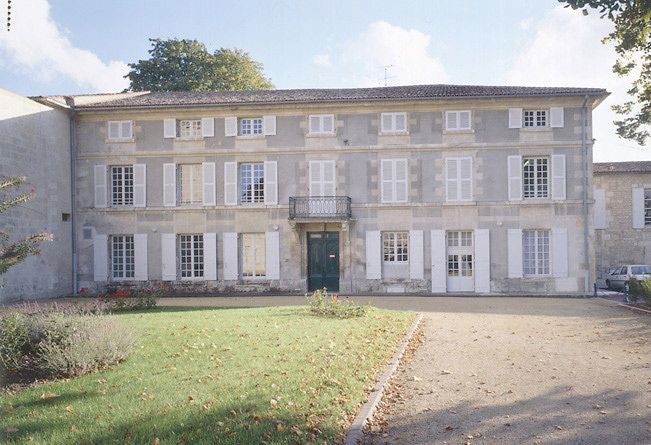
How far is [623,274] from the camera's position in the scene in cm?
2011

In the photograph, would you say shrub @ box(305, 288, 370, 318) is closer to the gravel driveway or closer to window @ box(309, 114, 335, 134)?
the gravel driveway

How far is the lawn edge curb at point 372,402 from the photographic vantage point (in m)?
4.23

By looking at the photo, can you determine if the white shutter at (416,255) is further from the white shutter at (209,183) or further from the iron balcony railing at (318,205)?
the white shutter at (209,183)

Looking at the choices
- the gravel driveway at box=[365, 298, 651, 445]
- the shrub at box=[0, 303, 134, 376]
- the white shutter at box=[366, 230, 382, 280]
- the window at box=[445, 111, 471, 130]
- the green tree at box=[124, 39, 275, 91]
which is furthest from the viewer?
the green tree at box=[124, 39, 275, 91]

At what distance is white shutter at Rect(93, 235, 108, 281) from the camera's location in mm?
18398

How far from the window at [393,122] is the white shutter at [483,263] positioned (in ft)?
16.8

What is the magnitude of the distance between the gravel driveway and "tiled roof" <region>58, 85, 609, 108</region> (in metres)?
9.90

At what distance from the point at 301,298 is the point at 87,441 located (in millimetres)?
12889

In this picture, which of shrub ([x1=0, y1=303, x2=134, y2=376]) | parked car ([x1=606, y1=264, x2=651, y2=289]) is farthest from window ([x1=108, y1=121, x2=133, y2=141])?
parked car ([x1=606, y1=264, x2=651, y2=289])

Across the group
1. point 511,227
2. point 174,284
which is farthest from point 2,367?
point 511,227

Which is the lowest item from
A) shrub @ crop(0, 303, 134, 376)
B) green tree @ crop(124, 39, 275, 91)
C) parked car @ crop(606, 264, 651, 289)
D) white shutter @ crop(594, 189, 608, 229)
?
parked car @ crop(606, 264, 651, 289)

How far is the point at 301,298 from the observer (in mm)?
16625

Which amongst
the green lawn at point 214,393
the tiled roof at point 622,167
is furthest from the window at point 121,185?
the tiled roof at point 622,167

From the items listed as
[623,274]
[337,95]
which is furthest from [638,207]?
[337,95]
